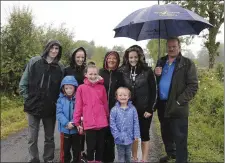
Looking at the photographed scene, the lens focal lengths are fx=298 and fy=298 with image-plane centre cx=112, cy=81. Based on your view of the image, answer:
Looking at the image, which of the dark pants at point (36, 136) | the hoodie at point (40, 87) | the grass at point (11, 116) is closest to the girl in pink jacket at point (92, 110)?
the hoodie at point (40, 87)

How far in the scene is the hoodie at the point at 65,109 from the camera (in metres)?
4.77

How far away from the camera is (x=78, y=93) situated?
15.2 feet

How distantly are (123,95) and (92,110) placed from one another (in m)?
0.53

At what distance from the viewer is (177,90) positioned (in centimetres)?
470

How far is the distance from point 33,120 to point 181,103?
7.87 feet

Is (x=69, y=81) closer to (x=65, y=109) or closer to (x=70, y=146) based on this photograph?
(x=65, y=109)

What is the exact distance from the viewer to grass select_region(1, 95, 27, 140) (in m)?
7.78

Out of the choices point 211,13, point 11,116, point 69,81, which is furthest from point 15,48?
point 211,13

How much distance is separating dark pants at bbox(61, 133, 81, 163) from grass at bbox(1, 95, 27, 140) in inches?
111

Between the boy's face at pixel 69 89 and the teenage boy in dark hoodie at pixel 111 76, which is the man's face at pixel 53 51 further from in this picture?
the teenage boy in dark hoodie at pixel 111 76

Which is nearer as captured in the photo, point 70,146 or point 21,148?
point 70,146

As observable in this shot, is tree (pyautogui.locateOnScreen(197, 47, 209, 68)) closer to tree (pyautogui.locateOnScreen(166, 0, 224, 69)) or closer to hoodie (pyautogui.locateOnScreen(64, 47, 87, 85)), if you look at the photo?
tree (pyautogui.locateOnScreen(166, 0, 224, 69))

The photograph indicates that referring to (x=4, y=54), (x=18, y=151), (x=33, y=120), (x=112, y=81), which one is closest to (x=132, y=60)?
(x=112, y=81)

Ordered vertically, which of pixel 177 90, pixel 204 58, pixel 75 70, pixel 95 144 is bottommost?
pixel 95 144
